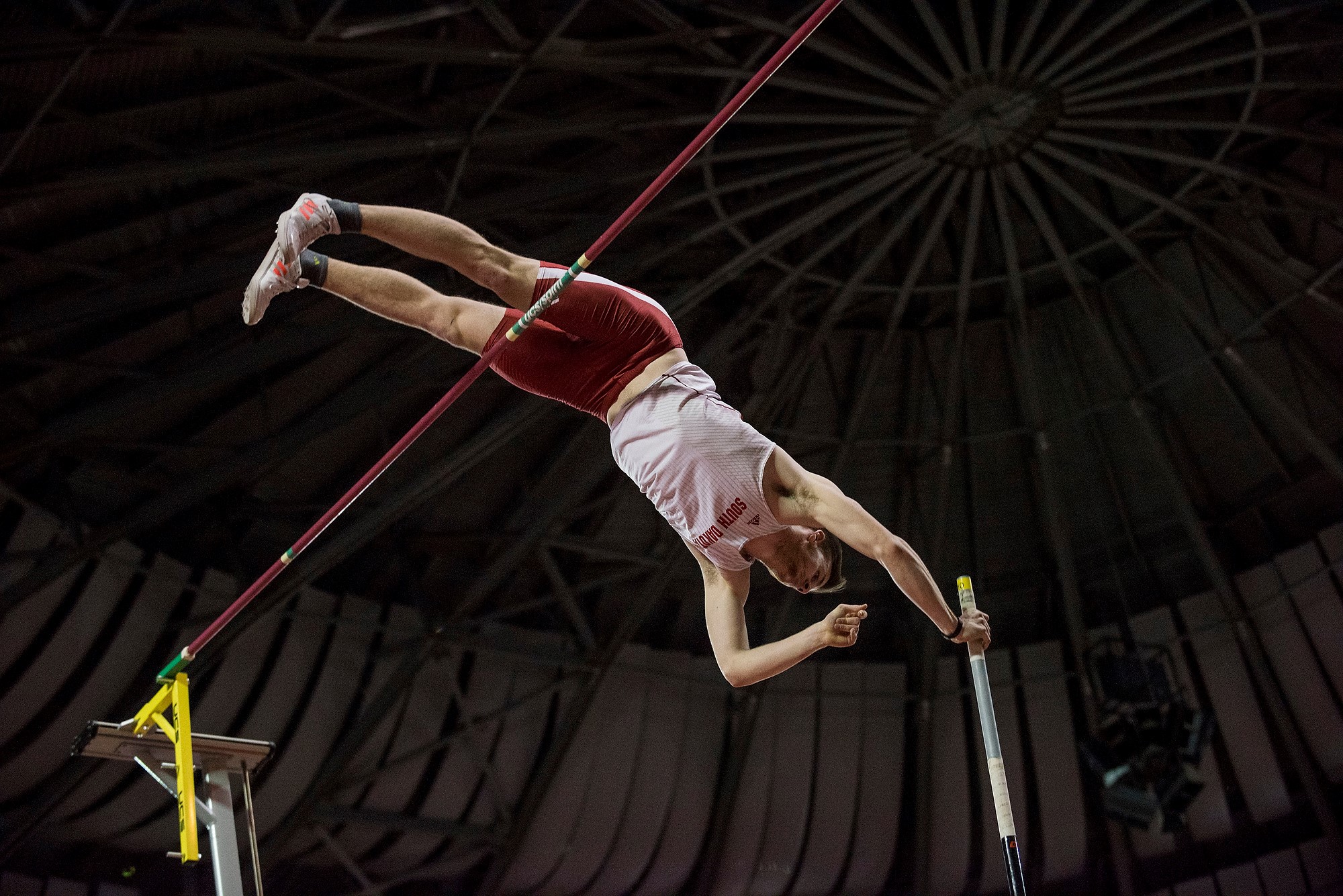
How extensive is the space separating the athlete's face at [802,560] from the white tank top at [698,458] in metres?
0.12

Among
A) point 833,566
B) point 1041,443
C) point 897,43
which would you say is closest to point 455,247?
point 833,566

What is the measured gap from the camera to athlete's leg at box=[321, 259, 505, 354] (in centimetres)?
636

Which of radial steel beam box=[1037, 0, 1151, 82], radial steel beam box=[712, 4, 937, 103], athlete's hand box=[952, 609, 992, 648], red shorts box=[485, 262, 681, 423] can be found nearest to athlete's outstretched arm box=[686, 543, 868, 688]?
athlete's hand box=[952, 609, 992, 648]

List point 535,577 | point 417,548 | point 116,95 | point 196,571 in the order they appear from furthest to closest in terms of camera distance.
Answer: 1. point 535,577
2. point 417,548
3. point 196,571
4. point 116,95

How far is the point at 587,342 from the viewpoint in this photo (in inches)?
259

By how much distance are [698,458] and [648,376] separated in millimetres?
514

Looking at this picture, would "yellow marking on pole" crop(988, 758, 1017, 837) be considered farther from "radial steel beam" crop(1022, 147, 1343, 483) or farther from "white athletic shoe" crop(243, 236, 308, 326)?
"radial steel beam" crop(1022, 147, 1343, 483)

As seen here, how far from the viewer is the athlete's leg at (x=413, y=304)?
20.9ft

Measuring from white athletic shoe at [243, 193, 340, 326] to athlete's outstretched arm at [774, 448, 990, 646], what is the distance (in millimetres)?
2248

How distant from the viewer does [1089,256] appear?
52.5 feet

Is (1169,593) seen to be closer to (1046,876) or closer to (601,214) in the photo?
(1046,876)

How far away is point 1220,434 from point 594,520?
25.3ft

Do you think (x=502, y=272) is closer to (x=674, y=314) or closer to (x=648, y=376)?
(x=648, y=376)

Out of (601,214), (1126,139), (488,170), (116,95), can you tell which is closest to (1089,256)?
(1126,139)
